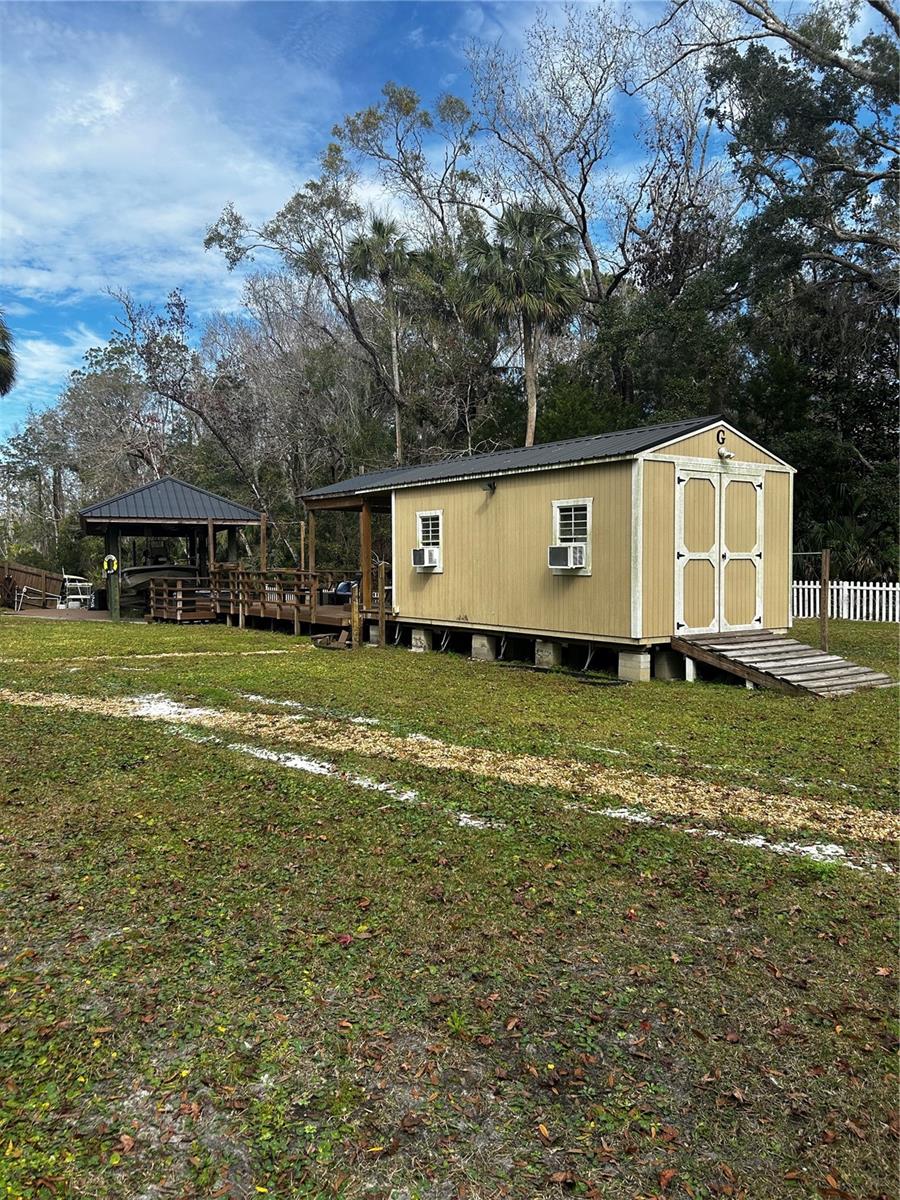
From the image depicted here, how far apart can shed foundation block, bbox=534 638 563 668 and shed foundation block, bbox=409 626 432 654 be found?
115 inches

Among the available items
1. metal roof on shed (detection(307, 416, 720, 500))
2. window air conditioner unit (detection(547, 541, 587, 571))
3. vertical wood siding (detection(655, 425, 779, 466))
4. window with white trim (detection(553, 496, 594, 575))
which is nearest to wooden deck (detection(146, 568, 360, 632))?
metal roof on shed (detection(307, 416, 720, 500))

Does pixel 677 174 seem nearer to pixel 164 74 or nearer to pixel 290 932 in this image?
pixel 164 74

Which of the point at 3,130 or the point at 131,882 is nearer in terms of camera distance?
the point at 131,882

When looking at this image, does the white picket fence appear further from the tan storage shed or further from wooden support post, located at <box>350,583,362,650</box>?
wooden support post, located at <box>350,583,362,650</box>

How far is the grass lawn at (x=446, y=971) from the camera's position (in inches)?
86.8

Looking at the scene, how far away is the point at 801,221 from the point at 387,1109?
24385mm

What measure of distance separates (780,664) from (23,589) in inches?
908

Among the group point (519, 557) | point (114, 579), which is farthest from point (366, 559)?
point (114, 579)

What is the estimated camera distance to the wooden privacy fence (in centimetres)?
2538

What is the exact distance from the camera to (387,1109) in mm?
2369

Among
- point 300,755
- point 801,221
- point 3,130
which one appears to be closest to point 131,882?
point 300,755

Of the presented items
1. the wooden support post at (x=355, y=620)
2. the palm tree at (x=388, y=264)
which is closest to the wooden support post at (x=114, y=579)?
the wooden support post at (x=355, y=620)

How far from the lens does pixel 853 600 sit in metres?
17.5

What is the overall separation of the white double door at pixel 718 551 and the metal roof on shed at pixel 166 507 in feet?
43.3
